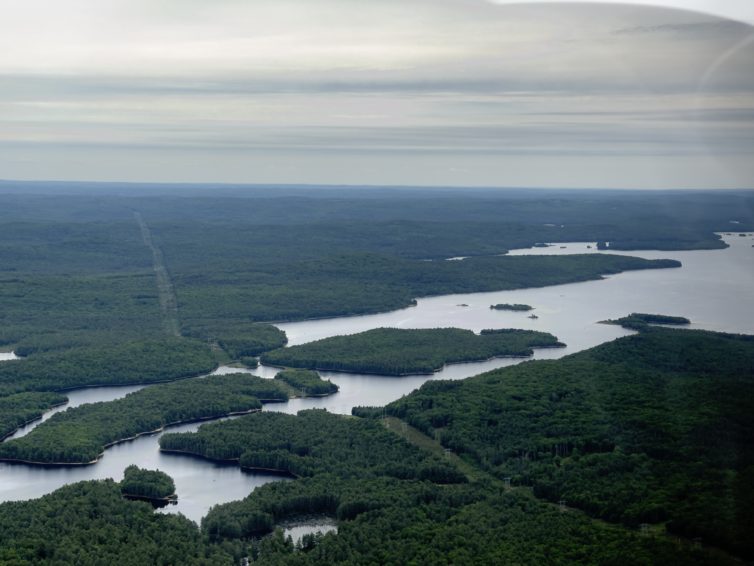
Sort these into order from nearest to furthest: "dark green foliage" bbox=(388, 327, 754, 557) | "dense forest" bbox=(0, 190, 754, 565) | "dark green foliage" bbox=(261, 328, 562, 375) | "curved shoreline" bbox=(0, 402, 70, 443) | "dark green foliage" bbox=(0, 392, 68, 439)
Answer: "dense forest" bbox=(0, 190, 754, 565), "dark green foliage" bbox=(388, 327, 754, 557), "curved shoreline" bbox=(0, 402, 70, 443), "dark green foliage" bbox=(0, 392, 68, 439), "dark green foliage" bbox=(261, 328, 562, 375)

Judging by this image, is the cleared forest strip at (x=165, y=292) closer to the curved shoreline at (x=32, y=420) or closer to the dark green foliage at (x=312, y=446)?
the curved shoreline at (x=32, y=420)

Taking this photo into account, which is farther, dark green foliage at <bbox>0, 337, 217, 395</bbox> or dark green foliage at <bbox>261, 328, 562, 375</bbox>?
dark green foliage at <bbox>261, 328, 562, 375</bbox>

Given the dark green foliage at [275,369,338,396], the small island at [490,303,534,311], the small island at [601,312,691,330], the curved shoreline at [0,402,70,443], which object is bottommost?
the curved shoreline at [0,402,70,443]

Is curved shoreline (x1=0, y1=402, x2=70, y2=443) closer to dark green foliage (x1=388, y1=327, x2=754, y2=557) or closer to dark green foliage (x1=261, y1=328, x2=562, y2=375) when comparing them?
dark green foliage (x1=261, y1=328, x2=562, y2=375)

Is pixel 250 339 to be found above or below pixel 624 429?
below

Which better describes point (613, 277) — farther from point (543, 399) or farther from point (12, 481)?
point (12, 481)

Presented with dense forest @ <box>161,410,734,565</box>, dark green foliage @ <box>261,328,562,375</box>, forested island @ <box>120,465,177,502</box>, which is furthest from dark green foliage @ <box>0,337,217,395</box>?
forested island @ <box>120,465,177,502</box>

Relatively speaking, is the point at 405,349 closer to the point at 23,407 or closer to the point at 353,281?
the point at 23,407

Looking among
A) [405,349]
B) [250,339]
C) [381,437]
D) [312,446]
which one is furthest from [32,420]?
[405,349]
